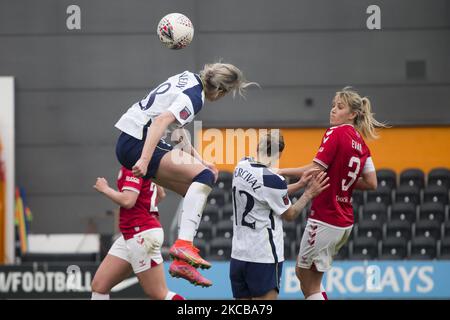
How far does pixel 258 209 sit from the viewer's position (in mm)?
7855

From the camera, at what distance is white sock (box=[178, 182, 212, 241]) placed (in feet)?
24.6

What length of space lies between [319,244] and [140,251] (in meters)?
1.52

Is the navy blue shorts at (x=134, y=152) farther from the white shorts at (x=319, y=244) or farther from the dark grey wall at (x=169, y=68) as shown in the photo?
the dark grey wall at (x=169, y=68)

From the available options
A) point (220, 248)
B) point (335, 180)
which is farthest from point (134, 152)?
point (220, 248)

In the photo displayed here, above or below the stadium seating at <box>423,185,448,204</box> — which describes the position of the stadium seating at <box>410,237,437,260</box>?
below

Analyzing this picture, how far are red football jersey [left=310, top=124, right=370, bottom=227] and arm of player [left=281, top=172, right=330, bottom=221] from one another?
22 centimetres

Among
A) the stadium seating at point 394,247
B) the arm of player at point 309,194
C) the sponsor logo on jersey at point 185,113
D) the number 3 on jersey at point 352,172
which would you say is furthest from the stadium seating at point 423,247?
the sponsor logo on jersey at point 185,113

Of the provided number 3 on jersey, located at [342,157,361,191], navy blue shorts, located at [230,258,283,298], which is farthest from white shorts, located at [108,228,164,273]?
number 3 on jersey, located at [342,157,361,191]

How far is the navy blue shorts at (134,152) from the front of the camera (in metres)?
7.58

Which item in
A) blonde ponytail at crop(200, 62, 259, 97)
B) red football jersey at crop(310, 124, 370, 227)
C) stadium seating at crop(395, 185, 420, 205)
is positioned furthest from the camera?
stadium seating at crop(395, 185, 420, 205)

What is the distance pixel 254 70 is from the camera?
56.1 ft

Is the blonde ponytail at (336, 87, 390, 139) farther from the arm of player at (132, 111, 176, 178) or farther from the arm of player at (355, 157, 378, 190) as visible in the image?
the arm of player at (132, 111, 176, 178)

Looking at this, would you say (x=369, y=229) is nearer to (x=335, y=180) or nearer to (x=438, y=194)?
(x=438, y=194)
